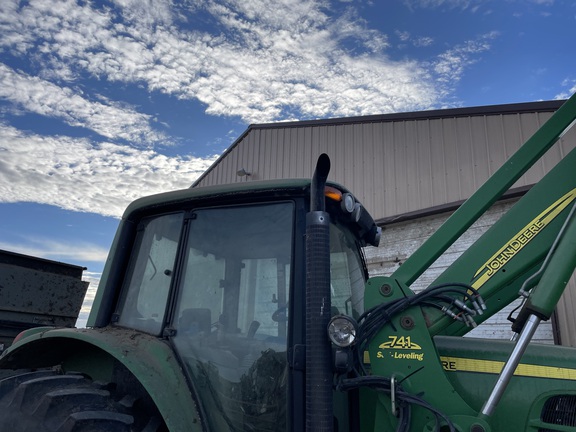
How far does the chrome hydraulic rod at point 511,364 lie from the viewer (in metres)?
1.95

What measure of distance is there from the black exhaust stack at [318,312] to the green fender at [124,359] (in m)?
0.61

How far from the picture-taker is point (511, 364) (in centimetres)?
195

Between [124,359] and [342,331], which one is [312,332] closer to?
[342,331]

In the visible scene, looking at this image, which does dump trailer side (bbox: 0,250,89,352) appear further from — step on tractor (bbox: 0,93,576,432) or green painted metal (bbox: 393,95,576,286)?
green painted metal (bbox: 393,95,576,286)

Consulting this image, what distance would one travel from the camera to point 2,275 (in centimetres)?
654

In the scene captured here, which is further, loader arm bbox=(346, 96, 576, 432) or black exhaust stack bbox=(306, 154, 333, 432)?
loader arm bbox=(346, 96, 576, 432)

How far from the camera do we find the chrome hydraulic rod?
1945 mm

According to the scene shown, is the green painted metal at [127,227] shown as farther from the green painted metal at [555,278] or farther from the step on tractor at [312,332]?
the green painted metal at [555,278]

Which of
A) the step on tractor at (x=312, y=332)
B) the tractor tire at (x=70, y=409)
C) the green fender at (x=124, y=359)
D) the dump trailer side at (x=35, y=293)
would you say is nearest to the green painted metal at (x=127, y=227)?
the step on tractor at (x=312, y=332)

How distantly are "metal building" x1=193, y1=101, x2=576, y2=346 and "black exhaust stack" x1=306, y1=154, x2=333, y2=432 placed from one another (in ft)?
17.4

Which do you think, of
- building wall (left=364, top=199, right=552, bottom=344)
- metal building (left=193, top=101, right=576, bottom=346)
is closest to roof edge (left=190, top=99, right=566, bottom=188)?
metal building (left=193, top=101, right=576, bottom=346)

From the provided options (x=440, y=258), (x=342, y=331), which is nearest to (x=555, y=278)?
(x=342, y=331)

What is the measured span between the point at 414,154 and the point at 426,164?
37cm

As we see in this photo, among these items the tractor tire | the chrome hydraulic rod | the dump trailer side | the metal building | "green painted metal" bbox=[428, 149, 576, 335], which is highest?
the metal building
